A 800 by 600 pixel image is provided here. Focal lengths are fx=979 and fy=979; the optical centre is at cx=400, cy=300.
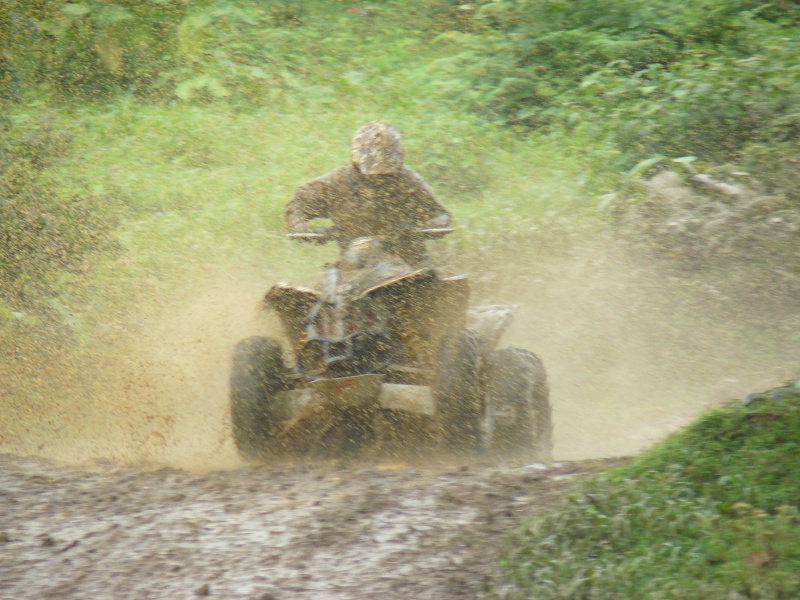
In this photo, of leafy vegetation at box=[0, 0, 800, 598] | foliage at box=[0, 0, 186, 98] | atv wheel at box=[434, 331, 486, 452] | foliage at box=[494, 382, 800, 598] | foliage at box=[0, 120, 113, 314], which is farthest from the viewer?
foliage at box=[0, 0, 186, 98]

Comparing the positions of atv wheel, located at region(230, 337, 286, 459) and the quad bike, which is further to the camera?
atv wheel, located at region(230, 337, 286, 459)

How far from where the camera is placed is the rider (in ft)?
23.1

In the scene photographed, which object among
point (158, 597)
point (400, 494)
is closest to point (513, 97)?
point (400, 494)

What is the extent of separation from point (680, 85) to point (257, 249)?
534 centimetres

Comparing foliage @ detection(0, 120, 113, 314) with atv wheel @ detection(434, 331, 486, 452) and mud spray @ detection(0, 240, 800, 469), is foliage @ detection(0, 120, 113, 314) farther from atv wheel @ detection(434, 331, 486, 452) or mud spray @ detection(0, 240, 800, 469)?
atv wheel @ detection(434, 331, 486, 452)

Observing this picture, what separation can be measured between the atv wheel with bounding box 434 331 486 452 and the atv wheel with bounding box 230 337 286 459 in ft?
3.61

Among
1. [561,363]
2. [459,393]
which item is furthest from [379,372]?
[561,363]

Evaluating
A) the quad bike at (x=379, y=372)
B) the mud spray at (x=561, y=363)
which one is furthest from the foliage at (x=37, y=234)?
the quad bike at (x=379, y=372)

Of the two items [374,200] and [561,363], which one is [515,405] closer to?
[374,200]

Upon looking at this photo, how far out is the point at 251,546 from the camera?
15.2 ft

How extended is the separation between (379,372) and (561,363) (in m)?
2.95

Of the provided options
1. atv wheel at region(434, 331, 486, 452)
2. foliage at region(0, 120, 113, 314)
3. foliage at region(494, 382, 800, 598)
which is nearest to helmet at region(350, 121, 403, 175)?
atv wheel at region(434, 331, 486, 452)

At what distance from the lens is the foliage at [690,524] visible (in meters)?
3.65

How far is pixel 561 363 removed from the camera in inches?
347
